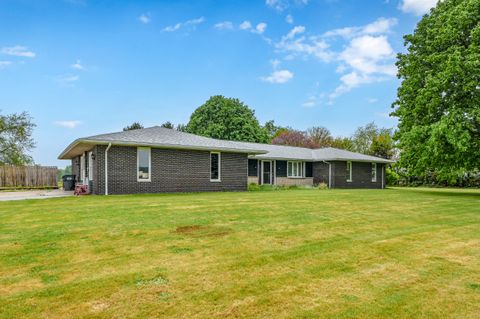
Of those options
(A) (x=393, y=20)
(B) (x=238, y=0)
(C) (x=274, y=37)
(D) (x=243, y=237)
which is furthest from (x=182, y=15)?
(D) (x=243, y=237)

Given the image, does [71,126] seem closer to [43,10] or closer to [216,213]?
[43,10]

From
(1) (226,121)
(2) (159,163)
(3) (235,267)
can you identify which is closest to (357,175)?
(2) (159,163)

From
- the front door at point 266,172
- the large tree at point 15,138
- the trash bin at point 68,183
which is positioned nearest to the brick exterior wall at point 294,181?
the front door at point 266,172

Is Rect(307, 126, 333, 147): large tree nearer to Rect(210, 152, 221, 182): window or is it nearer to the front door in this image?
the front door

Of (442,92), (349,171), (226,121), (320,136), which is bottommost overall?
(349,171)

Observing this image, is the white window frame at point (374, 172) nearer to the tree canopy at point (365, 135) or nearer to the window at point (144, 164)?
the tree canopy at point (365, 135)

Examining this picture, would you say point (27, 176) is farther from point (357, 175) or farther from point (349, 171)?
point (357, 175)

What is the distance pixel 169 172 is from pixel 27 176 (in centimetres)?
1333

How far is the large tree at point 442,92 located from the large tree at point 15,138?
29139mm

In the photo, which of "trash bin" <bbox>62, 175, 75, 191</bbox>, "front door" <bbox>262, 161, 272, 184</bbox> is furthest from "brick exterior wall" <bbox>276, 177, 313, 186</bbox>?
"trash bin" <bbox>62, 175, 75, 191</bbox>

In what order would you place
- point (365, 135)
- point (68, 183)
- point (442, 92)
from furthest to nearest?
point (365, 135) → point (68, 183) → point (442, 92)

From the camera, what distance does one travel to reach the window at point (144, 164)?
50.9 feet

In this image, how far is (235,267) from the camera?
430 centimetres

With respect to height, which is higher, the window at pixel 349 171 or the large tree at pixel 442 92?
the large tree at pixel 442 92
